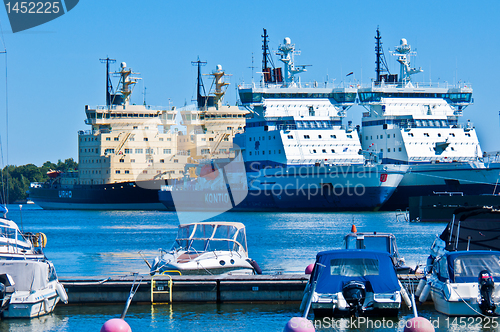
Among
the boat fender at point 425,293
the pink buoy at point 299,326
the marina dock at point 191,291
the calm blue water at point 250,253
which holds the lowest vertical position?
the calm blue water at point 250,253

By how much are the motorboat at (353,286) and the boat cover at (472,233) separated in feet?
10.7

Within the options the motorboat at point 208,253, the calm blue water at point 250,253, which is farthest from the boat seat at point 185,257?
the calm blue water at point 250,253

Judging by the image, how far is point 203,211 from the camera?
69.1 metres

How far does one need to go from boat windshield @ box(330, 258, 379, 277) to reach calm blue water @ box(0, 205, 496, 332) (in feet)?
2.92

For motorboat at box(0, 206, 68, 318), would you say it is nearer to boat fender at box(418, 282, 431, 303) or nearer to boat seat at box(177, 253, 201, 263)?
boat seat at box(177, 253, 201, 263)

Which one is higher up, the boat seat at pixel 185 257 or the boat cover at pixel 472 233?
the boat cover at pixel 472 233

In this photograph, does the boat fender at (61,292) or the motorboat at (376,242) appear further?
the motorboat at (376,242)

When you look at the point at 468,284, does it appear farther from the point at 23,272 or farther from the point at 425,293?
the point at 23,272

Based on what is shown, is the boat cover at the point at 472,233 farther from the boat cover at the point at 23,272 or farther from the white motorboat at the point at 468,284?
the boat cover at the point at 23,272

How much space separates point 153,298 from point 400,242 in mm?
18224

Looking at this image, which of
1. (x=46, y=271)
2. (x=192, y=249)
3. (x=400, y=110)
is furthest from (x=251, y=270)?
(x=400, y=110)

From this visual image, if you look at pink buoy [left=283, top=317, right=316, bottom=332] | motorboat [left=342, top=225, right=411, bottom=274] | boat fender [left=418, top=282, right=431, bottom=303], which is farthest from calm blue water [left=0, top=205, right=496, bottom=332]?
motorboat [left=342, top=225, right=411, bottom=274]

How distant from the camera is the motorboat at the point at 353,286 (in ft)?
42.3

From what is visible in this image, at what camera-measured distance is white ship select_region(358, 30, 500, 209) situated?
5181 cm
